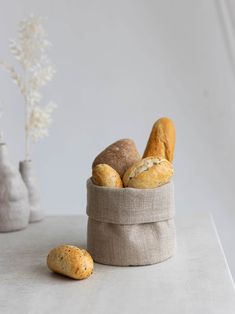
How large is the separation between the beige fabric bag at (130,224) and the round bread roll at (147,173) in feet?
0.05

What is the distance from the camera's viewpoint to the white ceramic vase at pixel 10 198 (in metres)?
1.52

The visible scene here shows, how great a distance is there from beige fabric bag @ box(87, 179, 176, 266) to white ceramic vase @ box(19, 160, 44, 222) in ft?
1.29

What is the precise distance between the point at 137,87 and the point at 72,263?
3.78 feet

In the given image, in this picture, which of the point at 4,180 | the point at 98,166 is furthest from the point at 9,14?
the point at 98,166

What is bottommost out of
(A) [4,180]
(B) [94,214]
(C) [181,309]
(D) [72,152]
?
(C) [181,309]

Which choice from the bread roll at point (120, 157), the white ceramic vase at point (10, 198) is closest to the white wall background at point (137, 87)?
the white ceramic vase at point (10, 198)

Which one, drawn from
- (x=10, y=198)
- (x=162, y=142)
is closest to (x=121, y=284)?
(x=162, y=142)

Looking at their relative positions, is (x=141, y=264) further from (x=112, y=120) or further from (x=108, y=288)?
(x=112, y=120)

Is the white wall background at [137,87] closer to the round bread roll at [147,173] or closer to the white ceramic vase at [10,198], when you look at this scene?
the white ceramic vase at [10,198]

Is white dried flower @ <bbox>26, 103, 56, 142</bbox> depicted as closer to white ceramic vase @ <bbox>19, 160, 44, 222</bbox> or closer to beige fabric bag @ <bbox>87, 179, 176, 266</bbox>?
white ceramic vase @ <bbox>19, 160, 44, 222</bbox>

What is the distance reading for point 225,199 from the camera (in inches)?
88.2

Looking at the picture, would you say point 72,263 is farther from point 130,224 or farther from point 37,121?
point 37,121

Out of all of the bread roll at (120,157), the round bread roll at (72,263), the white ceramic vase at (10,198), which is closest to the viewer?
the round bread roll at (72,263)

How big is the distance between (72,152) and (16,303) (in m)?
1.22
